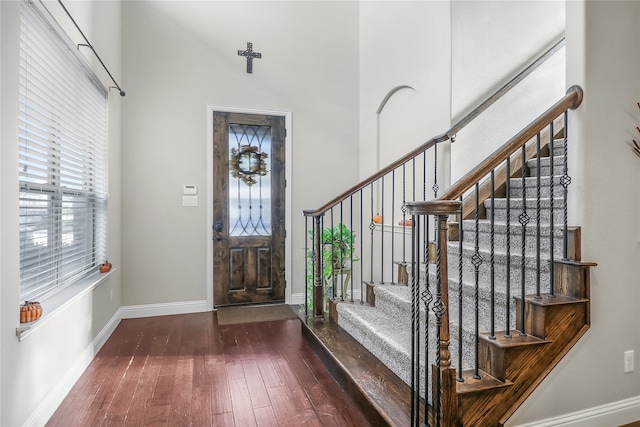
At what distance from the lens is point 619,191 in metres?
1.91

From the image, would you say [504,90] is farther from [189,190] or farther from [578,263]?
[189,190]

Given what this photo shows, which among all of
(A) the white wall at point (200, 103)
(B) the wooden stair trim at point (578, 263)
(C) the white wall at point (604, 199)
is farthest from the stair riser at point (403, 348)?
(A) the white wall at point (200, 103)

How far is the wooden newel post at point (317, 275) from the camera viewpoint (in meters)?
3.27

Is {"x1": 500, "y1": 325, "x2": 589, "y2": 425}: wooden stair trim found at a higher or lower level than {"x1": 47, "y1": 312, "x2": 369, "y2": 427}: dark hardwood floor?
higher

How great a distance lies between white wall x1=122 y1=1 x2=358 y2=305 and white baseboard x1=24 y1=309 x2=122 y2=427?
0.96 m

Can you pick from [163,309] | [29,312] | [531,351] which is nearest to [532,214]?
[531,351]

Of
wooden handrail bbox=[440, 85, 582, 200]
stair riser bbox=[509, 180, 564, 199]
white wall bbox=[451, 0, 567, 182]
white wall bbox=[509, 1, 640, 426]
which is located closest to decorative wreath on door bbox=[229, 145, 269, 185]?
white wall bbox=[451, 0, 567, 182]

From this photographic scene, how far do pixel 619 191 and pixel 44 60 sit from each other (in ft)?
10.7

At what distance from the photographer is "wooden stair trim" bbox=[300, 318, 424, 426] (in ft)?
5.96

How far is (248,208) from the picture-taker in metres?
4.35

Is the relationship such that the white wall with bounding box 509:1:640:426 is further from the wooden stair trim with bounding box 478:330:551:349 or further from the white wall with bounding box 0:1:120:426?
the white wall with bounding box 0:1:120:426

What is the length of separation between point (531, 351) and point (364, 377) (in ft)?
2.93

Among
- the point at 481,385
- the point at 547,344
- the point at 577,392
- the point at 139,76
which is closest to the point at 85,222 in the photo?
the point at 139,76

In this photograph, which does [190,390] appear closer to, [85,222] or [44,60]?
[85,222]
